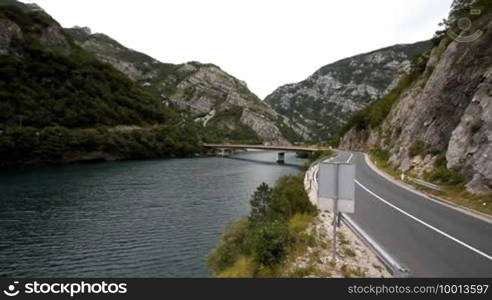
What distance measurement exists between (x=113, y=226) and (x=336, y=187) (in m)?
26.0

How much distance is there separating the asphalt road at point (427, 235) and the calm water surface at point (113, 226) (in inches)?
437

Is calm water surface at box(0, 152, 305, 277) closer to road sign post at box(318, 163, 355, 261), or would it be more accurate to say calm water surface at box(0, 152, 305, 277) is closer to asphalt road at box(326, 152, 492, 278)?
asphalt road at box(326, 152, 492, 278)

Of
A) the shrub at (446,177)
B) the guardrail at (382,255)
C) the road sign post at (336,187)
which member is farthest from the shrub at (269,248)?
the shrub at (446,177)

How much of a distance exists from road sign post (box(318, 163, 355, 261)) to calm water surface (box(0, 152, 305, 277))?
12851 millimetres

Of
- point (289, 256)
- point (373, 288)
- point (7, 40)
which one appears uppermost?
point (7, 40)

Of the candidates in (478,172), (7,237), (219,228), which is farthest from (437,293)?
(7,237)

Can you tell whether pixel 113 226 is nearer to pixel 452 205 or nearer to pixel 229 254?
pixel 229 254

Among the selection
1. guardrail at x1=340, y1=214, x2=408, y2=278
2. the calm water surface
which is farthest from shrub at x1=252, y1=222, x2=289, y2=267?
the calm water surface

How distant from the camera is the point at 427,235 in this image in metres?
11.9

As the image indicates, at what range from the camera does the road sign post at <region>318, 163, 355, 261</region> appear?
8.23 meters

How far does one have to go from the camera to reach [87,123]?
393ft

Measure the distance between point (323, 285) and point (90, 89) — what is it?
161 meters

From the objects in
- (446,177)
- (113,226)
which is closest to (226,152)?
(113,226)

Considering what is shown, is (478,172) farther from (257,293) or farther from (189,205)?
(189,205)
